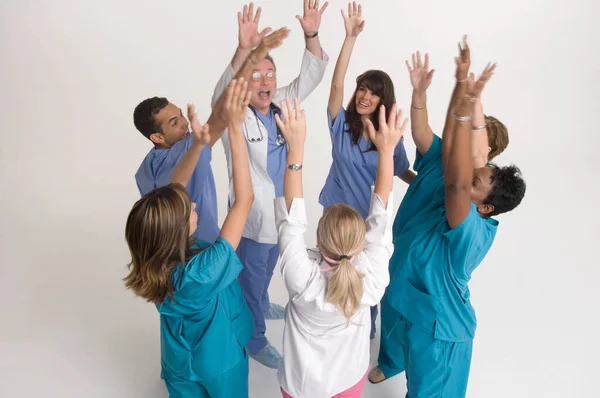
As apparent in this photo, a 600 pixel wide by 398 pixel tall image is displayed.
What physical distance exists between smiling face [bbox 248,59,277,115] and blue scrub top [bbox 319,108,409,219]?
1.04 ft

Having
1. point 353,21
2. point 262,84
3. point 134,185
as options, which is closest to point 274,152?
point 262,84

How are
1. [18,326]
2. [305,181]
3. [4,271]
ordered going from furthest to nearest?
[305,181]
[4,271]
[18,326]

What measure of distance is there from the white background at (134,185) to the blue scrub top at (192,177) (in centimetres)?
81

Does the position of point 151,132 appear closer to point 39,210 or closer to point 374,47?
point 39,210

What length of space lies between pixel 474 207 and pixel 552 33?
14.5ft

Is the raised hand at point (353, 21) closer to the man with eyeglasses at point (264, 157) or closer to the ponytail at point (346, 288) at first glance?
the man with eyeglasses at point (264, 157)

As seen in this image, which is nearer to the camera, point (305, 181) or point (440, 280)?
point (440, 280)

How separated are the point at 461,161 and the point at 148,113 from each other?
1412mm

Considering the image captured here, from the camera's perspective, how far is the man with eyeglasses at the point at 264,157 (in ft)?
8.07

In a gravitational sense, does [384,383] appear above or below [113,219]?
below

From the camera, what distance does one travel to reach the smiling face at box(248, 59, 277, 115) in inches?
95.8

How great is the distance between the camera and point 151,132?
2.42 metres

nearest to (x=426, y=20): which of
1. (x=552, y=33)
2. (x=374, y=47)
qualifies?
(x=374, y=47)

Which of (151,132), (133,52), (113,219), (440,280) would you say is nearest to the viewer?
(440,280)
